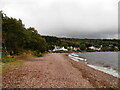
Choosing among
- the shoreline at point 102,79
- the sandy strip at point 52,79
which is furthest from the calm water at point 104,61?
the sandy strip at point 52,79

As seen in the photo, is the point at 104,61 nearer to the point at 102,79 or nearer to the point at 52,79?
the point at 102,79

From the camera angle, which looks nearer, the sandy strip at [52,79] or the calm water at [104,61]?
the sandy strip at [52,79]

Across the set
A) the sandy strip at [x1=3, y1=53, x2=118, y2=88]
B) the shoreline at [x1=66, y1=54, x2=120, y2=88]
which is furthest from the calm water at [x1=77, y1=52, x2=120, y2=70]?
the sandy strip at [x1=3, y1=53, x2=118, y2=88]

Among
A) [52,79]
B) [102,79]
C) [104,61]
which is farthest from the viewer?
[104,61]

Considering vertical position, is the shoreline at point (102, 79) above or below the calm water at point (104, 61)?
above

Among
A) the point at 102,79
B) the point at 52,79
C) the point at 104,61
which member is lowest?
the point at 104,61

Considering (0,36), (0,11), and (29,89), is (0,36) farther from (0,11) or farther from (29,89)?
(29,89)

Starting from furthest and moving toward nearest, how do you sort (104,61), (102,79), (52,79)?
(104,61)
(102,79)
(52,79)

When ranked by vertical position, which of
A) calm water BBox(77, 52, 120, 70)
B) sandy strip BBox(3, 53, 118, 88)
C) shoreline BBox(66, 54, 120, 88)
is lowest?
calm water BBox(77, 52, 120, 70)

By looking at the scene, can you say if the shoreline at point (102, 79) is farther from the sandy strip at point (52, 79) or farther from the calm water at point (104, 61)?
the calm water at point (104, 61)

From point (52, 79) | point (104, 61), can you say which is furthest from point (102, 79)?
point (104, 61)

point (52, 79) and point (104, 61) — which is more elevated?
point (52, 79)

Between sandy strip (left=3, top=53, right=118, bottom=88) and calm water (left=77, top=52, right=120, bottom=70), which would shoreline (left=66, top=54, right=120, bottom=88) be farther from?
calm water (left=77, top=52, right=120, bottom=70)

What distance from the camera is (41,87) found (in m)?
6.16
